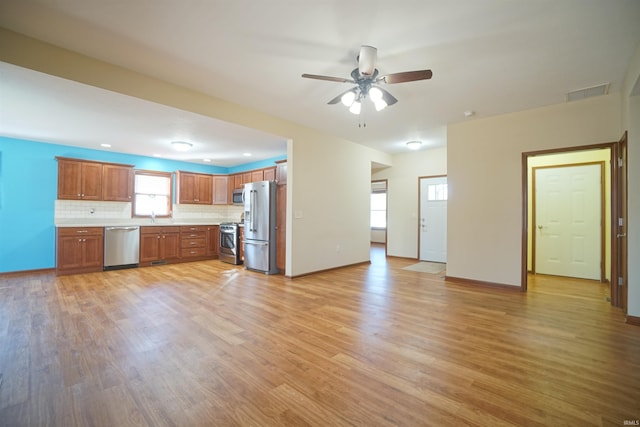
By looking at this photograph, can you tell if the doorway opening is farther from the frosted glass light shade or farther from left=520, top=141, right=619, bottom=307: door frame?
the frosted glass light shade

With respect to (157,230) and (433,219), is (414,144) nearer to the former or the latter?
(433,219)

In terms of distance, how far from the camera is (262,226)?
17.9 ft

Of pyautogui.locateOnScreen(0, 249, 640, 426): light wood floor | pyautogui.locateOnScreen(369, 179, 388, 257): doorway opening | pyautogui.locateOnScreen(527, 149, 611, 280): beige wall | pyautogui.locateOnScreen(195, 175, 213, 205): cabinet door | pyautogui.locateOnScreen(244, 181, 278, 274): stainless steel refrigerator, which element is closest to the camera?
pyautogui.locateOnScreen(0, 249, 640, 426): light wood floor

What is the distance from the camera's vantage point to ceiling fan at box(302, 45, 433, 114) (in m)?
2.50

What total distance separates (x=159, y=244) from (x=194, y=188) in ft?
5.88

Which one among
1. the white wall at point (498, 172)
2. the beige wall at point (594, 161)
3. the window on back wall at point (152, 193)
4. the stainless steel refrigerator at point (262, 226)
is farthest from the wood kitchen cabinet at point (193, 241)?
the beige wall at point (594, 161)

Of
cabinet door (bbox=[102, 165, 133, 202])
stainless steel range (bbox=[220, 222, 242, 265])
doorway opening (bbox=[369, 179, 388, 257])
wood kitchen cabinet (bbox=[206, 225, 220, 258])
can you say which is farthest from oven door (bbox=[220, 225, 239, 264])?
doorway opening (bbox=[369, 179, 388, 257])

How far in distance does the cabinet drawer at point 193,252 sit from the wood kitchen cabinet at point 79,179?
2117mm

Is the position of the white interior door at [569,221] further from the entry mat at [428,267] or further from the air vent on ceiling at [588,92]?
the air vent on ceiling at [588,92]

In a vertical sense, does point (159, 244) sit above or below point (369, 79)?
below

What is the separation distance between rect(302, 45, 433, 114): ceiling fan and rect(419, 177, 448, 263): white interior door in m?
4.22

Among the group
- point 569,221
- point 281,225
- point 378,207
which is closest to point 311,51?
point 281,225

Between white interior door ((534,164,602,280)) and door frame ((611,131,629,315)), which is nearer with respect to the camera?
door frame ((611,131,629,315))

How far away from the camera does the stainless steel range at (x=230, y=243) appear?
256 inches
